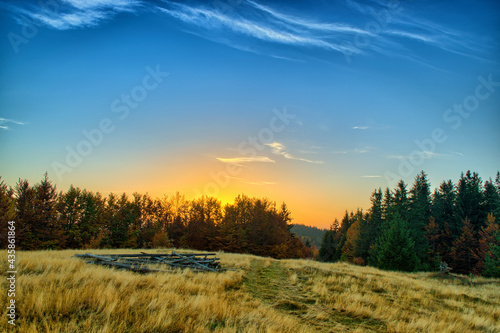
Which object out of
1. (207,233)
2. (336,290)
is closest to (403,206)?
(207,233)

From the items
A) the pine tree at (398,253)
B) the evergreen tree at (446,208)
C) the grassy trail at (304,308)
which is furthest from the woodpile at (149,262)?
the evergreen tree at (446,208)

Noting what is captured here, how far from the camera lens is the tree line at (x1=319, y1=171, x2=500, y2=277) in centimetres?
3681

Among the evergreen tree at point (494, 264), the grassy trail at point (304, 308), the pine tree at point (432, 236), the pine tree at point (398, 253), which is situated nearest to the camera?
the grassy trail at point (304, 308)

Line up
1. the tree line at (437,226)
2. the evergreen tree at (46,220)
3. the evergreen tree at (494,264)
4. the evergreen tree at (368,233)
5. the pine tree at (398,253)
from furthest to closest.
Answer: the evergreen tree at (368,233), the evergreen tree at (46,220), the tree line at (437,226), the pine tree at (398,253), the evergreen tree at (494,264)

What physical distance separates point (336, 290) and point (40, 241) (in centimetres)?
4887

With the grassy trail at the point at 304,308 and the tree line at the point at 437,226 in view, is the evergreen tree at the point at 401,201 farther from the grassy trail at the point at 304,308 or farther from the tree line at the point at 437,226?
the grassy trail at the point at 304,308

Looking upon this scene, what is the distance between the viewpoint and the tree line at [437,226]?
36809 millimetres

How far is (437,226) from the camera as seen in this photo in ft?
167

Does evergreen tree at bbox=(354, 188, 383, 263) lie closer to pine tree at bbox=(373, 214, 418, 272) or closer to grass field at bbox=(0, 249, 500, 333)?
pine tree at bbox=(373, 214, 418, 272)

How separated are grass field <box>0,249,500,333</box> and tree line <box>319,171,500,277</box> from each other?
26133 millimetres

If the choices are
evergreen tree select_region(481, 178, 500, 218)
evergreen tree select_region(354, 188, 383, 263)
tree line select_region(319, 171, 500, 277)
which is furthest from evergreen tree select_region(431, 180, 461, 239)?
evergreen tree select_region(354, 188, 383, 263)

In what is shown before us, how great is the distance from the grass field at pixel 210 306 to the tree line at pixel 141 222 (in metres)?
40.3

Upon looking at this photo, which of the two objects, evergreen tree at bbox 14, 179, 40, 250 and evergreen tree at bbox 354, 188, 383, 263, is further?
evergreen tree at bbox 354, 188, 383, 263

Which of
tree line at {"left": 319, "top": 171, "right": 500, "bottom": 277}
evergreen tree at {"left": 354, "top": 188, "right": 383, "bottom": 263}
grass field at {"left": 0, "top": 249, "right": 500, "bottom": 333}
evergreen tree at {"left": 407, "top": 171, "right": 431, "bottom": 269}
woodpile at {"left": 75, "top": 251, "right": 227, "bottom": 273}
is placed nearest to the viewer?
grass field at {"left": 0, "top": 249, "right": 500, "bottom": 333}
